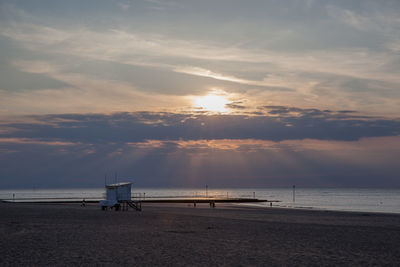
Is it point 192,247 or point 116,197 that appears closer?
point 192,247

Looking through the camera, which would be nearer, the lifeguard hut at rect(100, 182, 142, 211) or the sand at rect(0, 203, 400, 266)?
the sand at rect(0, 203, 400, 266)

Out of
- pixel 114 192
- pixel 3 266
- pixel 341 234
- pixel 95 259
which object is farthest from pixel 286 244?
pixel 114 192

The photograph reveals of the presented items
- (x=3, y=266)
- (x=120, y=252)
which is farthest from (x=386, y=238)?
(x=3, y=266)

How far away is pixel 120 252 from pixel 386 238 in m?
17.9

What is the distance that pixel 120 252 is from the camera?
65.7 ft

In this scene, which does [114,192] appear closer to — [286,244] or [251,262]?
[286,244]

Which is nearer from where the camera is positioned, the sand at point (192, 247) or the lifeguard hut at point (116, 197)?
the sand at point (192, 247)

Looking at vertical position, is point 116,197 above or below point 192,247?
above

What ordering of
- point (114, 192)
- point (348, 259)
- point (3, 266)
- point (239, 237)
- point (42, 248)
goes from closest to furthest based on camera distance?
point (3, 266) → point (348, 259) → point (42, 248) → point (239, 237) → point (114, 192)

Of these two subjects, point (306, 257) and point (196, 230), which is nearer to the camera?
point (306, 257)

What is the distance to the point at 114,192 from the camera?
67438mm

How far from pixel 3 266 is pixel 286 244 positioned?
47.6 feet

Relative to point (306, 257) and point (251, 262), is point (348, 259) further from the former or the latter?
point (251, 262)

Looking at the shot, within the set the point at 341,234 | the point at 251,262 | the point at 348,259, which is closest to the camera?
the point at 251,262
